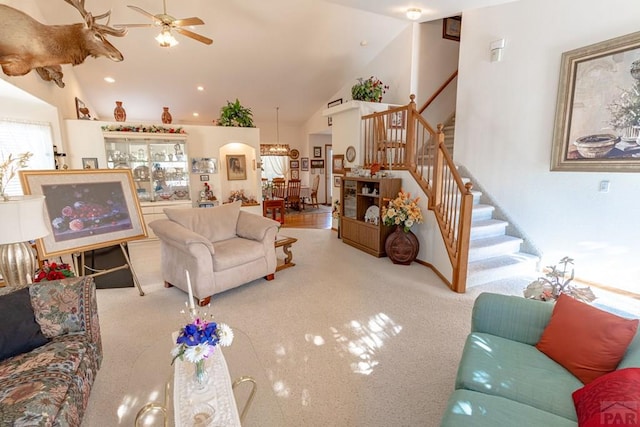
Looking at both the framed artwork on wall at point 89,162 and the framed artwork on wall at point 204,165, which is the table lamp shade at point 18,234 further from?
the framed artwork on wall at point 204,165

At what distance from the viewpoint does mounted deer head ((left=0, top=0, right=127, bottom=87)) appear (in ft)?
9.39

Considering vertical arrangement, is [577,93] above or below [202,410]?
above

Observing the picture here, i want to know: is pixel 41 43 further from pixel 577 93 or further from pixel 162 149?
pixel 577 93

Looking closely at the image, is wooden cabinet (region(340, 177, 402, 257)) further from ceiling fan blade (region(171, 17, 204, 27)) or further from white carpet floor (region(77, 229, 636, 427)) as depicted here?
ceiling fan blade (region(171, 17, 204, 27))

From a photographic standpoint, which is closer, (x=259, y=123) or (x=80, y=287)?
(x=80, y=287)

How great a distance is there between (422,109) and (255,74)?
139 inches

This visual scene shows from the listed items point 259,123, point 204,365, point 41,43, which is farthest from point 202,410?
point 259,123

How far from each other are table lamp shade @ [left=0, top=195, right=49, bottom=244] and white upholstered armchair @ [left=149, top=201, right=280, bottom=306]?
3.63 ft

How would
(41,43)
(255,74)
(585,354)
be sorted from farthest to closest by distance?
(255,74)
(41,43)
(585,354)

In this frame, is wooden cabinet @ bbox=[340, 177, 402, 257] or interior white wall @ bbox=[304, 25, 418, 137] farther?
interior white wall @ bbox=[304, 25, 418, 137]

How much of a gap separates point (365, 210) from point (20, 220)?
424 cm

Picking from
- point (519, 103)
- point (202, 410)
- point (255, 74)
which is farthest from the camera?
point (255, 74)

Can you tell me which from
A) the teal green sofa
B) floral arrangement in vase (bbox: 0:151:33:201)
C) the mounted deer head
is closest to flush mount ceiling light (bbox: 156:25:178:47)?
the mounted deer head

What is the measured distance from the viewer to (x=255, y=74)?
256 inches
